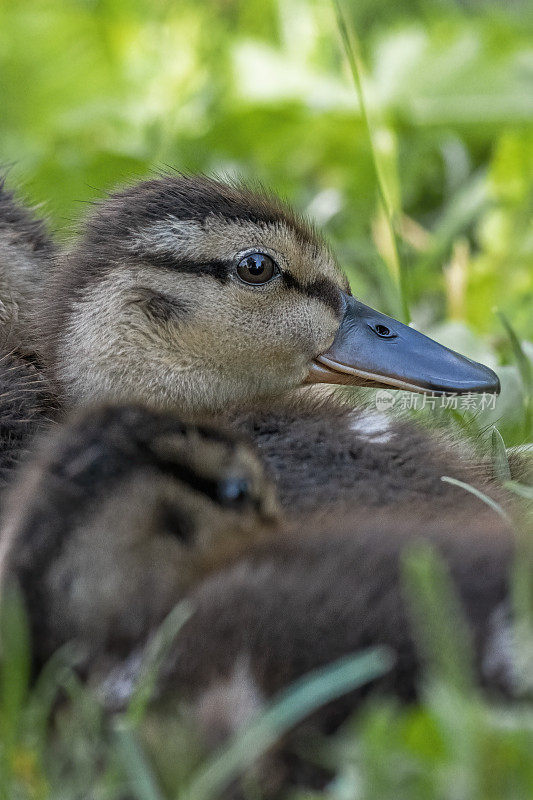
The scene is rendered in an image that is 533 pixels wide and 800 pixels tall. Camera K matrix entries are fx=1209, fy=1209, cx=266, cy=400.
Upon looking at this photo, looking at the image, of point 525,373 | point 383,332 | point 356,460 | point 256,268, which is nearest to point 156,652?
point 356,460

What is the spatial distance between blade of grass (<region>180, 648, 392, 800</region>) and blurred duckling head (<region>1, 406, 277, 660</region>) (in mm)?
219

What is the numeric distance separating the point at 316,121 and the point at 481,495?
2779mm

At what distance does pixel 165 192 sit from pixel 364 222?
1924 millimetres

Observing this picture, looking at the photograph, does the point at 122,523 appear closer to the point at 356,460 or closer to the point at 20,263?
the point at 356,460

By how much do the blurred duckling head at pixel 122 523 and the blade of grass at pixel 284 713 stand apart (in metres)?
0.22

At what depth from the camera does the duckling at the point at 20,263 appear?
229cm

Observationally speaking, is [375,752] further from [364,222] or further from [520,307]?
[364,222]

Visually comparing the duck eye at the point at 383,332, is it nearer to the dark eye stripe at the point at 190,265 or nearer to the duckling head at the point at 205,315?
the duckling head at the point at 205,315

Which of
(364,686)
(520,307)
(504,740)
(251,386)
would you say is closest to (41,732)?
(364,686)

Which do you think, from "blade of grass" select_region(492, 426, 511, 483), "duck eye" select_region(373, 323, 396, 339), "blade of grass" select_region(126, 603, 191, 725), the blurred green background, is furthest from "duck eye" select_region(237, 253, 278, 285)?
the blurred green background

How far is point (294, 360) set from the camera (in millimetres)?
2246

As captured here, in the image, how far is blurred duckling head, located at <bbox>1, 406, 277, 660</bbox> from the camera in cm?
142

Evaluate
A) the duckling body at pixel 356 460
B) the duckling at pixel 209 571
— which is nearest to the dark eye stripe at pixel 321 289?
the duckling body at pixel 356 460

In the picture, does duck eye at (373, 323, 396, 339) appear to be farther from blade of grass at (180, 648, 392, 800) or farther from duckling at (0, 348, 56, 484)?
blade of grass at (180, 648, 392, 800)
